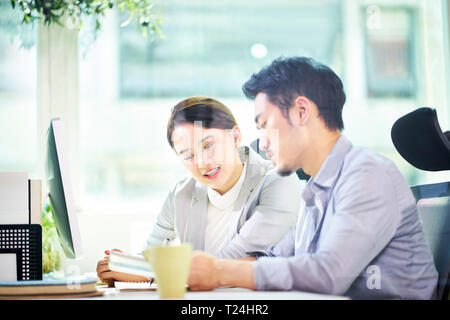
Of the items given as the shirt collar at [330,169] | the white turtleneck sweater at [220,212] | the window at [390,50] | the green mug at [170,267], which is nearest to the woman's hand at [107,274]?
the white turtleneck sweater at [220,212]

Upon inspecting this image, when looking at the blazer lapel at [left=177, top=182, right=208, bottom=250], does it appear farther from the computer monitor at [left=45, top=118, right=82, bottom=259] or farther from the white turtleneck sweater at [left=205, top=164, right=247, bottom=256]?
the computer monitor at [left=45, top=118, right=82, bottom=259]

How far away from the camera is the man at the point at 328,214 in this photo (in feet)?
3.29

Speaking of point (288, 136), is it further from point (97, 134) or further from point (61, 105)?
point (61, 105)

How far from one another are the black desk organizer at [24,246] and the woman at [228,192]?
0.22 metres

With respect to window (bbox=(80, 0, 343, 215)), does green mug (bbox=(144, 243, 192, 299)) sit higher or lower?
lower

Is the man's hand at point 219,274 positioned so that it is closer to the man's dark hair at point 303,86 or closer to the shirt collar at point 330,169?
the shirt collar at point 330,169

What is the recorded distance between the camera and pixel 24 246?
1.24m

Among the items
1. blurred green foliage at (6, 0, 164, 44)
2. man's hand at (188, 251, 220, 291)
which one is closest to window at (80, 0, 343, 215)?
blurred green foliage at (6, 0, 164, 44)

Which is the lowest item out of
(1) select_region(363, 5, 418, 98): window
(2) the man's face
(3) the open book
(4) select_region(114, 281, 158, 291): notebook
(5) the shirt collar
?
(4) select_region(114, 281, 158, 291): notebook

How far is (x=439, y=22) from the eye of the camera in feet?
5.04

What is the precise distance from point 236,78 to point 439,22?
651 mm

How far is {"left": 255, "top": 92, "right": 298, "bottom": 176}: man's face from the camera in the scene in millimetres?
1161

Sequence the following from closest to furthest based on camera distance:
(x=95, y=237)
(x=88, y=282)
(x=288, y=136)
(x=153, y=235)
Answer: (x=88, y=282)
(x=288, y=136)
(x=153, y=235)
(x=95, y=237)
